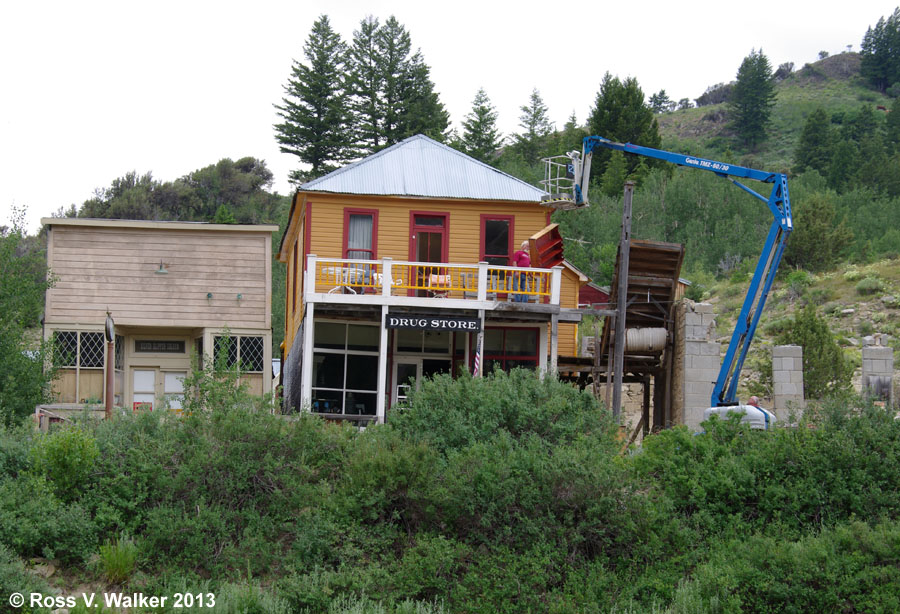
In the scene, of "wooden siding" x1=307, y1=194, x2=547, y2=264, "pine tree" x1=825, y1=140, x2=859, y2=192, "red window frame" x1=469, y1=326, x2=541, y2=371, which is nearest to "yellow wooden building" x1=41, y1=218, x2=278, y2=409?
"wooden siding" x1=307, y1=194, x2=547, y2=264

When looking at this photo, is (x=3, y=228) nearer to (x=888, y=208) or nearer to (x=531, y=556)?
(x=531, y=556)

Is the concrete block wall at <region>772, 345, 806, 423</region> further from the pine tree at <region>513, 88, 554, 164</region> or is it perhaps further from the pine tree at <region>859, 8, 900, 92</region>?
the pine tree at <region>859, 8, 900, 92</region>

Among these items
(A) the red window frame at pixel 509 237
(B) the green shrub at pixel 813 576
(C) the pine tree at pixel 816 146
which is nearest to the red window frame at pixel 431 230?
(A) the red window frame at pixel 509 237

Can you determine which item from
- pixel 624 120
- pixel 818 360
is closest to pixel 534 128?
pixel 624 120

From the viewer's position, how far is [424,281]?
80.1ft

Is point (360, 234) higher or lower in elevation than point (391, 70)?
lower

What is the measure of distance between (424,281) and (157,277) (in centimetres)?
794

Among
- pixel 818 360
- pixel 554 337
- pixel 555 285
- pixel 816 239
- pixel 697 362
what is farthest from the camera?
pixel 816 239

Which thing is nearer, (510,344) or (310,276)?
(310,276)

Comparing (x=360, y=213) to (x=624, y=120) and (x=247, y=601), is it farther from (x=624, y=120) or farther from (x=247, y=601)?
(x=624, y=120)

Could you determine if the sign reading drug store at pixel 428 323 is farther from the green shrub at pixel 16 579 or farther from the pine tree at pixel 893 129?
the pine tree at pixel 893 129

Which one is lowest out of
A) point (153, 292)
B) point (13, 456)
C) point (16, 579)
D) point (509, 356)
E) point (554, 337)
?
point (16, 579)

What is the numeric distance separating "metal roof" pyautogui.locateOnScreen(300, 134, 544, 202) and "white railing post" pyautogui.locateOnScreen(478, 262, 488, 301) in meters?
2.32

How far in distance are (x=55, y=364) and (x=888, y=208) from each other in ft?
160
